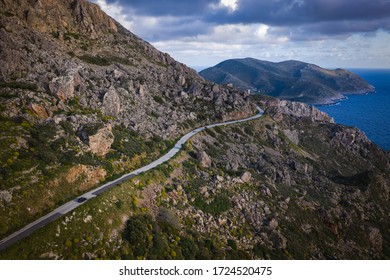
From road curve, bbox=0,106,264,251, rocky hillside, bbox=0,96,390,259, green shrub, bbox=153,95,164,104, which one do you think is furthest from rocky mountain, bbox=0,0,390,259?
road curve, bbox=0,106,264,251

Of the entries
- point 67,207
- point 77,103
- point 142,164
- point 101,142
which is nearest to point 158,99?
point 77,103

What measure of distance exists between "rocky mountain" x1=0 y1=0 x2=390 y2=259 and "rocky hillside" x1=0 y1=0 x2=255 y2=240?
10.7 inches

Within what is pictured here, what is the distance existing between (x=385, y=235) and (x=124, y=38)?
120 m

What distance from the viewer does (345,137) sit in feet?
428

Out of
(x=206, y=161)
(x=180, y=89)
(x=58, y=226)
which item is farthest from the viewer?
(x=180, y=89)

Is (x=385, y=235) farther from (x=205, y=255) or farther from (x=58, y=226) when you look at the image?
(x=58, y=226)

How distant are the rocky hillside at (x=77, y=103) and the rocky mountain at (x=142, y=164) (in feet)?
0.89

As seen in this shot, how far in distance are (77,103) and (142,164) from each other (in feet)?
76.8

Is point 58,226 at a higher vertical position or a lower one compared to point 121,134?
lower

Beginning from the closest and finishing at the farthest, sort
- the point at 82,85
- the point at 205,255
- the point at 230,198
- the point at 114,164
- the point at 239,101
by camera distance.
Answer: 1. the point at 205,255
2. the point at 114,164
3. the point at 230,198
4. the point at 82,85
5. the point at 239,101

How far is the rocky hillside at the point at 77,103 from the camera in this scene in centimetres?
3688

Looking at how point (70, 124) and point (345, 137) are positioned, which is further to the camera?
point (345, 137)

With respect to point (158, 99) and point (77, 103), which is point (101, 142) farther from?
point (158, 99)

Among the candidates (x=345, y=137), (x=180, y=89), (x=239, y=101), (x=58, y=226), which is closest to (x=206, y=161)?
(x=58, y=226)
